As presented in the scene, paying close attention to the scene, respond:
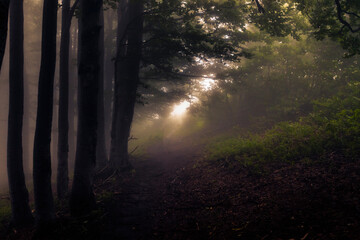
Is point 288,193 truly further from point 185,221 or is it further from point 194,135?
point 194,135

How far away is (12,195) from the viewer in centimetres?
764

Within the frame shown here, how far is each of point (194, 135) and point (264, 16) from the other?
11.3 m

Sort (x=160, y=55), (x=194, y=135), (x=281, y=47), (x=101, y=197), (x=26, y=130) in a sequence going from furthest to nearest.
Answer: (x=26, y=130), (x=194, y=135), (x=281, y=47), (x=160, y=55), (x=101, y=197)

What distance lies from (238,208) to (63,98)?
7594 mm

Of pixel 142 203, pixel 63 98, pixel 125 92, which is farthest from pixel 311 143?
pixel 63 98

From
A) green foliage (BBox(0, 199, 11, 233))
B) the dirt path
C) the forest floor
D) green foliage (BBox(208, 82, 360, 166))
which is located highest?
green foliage (BBox(208, 82, 360, 166))

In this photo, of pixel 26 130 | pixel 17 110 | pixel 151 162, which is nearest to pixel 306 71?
pixel 151 162

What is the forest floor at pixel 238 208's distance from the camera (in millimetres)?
3730

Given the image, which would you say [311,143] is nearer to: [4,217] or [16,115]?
[16,115]

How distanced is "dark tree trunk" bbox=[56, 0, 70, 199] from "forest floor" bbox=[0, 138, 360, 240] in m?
1.96

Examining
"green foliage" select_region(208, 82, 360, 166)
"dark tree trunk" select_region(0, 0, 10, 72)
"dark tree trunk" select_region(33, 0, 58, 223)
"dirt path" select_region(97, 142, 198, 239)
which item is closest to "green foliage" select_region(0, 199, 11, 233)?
"dark tree trunk" select_region(33, 0, 58, 223)

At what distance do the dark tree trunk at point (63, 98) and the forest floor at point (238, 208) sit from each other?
1955mm

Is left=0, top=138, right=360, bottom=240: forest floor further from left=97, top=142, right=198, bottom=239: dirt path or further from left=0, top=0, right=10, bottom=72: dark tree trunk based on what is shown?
left=0, top=0, right=10, bottom=72: dark tree trunk

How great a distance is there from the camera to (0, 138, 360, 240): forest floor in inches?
147
